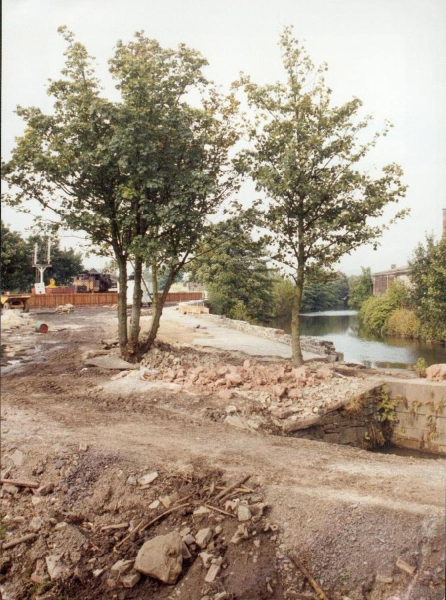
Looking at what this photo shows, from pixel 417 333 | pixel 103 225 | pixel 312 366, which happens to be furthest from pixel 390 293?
pixel 103 225

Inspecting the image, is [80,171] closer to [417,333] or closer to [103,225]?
[103,225]

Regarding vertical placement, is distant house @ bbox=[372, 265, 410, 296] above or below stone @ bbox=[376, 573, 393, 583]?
above

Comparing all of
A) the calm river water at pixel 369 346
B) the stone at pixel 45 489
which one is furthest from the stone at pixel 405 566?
the calm river water at pixel 369 346

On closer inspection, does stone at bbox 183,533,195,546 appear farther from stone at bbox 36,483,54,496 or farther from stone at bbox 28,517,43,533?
stone at bbox 36,483,54,496

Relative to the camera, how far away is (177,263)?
547 inches

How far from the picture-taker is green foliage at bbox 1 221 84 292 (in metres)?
38.2

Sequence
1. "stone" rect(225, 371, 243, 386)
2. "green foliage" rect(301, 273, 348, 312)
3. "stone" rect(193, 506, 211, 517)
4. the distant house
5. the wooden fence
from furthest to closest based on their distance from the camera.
Answer: "green foliage" rect(301, 273, 348, 312) < the wooden fence < the distant house < "stone" rect(225, 371, 243, 386) < "stone" rect(193, 506, 211, 517)

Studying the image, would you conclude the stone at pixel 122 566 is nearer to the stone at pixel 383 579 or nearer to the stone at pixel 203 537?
the stone at pixel 203 537

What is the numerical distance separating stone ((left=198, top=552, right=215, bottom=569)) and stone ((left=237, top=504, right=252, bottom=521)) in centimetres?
57

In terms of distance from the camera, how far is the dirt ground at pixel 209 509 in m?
4.67

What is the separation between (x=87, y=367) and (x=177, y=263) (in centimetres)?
378

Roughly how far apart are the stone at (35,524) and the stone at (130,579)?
1450mm

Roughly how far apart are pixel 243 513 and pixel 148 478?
1.52 metres

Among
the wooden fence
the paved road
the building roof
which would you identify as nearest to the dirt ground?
the paved road
